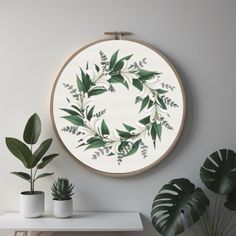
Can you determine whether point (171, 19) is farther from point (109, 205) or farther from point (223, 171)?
point (109, 205)

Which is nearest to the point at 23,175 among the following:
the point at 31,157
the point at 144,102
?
the point at 31,157

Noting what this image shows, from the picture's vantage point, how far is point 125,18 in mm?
2256

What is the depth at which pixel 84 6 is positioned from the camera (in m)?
2.26

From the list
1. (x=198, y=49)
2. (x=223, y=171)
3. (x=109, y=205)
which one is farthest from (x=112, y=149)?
(x=198, y=49)

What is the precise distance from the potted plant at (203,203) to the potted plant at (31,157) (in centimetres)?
58

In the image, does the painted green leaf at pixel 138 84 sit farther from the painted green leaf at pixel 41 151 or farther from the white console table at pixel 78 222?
the white console table at pixel 78 222

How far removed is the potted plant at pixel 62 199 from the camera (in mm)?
2035

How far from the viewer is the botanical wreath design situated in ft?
7.24

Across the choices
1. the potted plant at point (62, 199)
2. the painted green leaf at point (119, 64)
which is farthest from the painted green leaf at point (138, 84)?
the potted plant at point (62, 199)

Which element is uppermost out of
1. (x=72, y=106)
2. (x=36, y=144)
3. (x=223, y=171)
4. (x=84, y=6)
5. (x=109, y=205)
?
(x=84, y=6)

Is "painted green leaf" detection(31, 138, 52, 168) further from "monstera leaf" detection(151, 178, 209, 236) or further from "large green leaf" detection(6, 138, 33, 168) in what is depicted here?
"monstera leaf" detection(151, 178, 209, 236)

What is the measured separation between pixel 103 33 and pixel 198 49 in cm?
53

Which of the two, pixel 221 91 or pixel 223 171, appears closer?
pixel 223 171

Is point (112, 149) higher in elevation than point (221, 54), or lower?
lower
